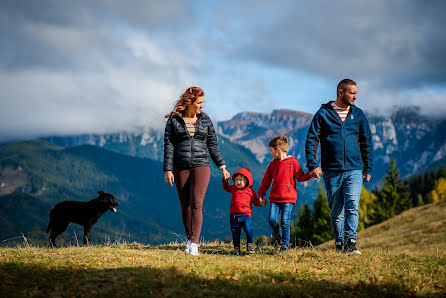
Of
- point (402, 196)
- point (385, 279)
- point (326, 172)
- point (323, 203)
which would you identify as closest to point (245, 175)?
point (326, 172)

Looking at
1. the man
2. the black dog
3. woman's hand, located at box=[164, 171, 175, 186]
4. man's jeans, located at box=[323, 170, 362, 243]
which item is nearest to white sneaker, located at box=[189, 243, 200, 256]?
woman's hand, located at box=[164, 171, 175, 186]

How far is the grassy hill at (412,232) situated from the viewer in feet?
83.6

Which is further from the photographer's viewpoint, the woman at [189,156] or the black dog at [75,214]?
the black dog at [75,214]

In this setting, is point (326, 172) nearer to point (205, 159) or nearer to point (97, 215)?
point (205, 159)

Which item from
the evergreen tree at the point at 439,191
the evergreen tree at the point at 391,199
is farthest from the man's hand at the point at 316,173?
the evergreen tree at the point at 439,191

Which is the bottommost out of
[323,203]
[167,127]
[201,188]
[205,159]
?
[323,203]

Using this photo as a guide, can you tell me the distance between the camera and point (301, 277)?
646 cm

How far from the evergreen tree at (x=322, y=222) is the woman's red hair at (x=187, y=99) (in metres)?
51.4

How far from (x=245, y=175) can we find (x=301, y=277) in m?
3.17

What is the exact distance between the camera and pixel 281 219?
29.4 feet

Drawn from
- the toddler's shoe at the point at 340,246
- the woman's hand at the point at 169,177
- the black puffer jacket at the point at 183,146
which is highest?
the black puffer jacket at the point at 183,146

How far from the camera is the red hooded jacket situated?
354 inches

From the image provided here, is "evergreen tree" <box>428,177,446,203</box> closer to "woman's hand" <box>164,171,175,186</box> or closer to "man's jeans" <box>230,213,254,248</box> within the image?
"man's jeans" <box>230,213,254,248</box>

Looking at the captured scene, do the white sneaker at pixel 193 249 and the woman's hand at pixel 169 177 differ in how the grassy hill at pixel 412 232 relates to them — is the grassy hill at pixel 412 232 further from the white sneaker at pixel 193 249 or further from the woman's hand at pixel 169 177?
the woman's hand at pixel 169 177
